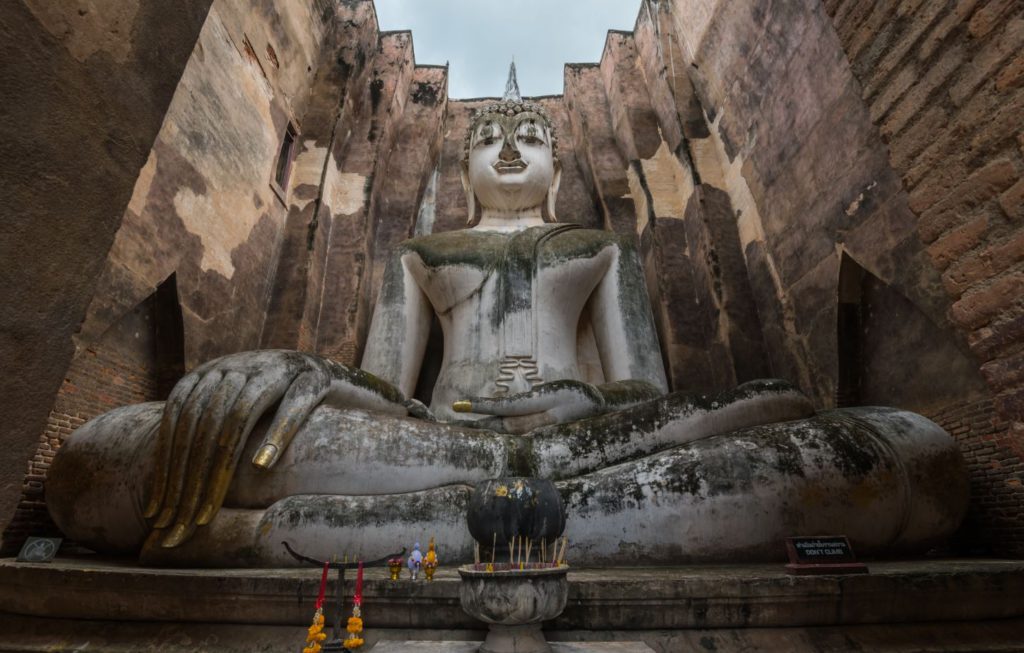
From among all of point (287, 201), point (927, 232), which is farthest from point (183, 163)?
point (927, 232)

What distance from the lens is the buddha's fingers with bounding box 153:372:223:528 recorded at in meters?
2.12

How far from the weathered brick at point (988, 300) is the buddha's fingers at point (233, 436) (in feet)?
8.14

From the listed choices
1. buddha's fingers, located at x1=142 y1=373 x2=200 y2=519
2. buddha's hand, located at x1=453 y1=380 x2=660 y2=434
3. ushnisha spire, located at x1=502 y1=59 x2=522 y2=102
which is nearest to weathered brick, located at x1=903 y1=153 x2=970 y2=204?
buddha's hand, located at x1=453 y1=380 x2=660 y2=434

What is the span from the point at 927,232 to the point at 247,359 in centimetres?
261

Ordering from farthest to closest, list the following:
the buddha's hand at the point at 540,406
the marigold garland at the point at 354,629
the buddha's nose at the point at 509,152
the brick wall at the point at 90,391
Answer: the buddha's nose at the point at 509,152 → the brick wall at the point at 90,391 → the buddha's hand at the point at 540,406 → the marigold garland at the point at 354,629

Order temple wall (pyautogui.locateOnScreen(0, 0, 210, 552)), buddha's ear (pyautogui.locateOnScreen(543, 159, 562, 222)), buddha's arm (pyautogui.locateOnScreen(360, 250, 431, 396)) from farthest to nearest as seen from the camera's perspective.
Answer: buddha's ear (pyautogui.locateOnScreen(543, 159, 562, 222)) < buddha's arm (pyautogui.locateOnScreen(360, 250, 431, 396)) < temple wall (pyautogui.locateOnScreen(0, 0, 210, 552))

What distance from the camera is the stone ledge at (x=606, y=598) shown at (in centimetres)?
165

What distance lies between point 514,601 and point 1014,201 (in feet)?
5.43

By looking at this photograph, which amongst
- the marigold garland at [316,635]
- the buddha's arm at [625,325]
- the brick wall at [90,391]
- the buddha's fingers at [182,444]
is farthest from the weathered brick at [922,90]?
the brick wall at [90,391]

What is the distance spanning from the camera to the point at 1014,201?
142cm

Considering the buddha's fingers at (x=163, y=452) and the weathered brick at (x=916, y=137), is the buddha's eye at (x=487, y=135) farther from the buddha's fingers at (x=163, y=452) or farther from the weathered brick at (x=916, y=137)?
the weathered brick at (x=916, y=137)

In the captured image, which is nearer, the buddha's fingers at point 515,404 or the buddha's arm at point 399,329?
the buddha's fingers at point 515,404

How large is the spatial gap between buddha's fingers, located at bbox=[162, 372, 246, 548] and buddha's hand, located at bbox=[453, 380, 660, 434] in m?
1.11

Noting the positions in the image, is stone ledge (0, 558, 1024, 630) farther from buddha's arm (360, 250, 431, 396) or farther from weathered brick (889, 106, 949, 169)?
buddha's arm (360, 250, 431, 396)
